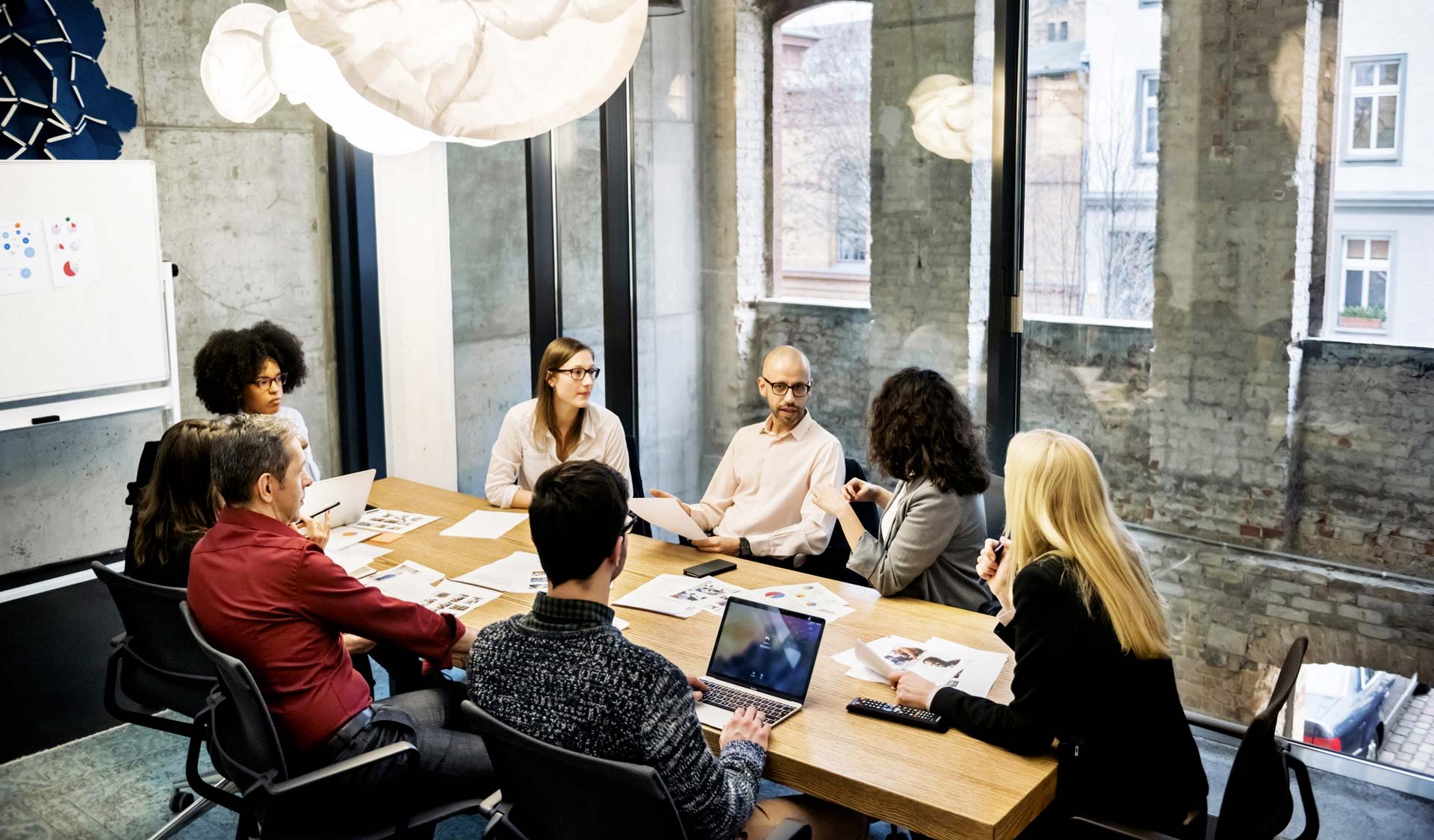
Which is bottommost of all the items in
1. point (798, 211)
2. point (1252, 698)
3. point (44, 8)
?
point (1252, 698)

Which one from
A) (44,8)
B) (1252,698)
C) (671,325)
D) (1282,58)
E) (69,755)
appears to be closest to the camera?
(1282,58)

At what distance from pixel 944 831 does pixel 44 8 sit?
4.76m

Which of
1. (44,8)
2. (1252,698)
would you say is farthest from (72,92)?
(1252,698)

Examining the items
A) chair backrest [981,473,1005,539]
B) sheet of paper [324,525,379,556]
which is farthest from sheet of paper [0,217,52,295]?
chair backrest [981,473,1005,539]

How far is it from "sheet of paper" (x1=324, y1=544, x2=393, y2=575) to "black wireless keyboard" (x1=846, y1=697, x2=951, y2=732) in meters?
1.84

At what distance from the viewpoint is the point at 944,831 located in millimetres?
2201

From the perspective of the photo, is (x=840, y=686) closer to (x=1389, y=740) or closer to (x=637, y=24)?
(x=637, y=24)

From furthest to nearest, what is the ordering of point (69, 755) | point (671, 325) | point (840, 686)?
point (671, 325), point (69, 755), point (840, 686)

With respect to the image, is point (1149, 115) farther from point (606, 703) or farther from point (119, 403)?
point (119, 403)

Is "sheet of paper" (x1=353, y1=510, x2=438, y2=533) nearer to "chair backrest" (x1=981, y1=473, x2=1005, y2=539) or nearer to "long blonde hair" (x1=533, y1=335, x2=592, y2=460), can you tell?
"long blonde hair" (x1=533, y1=335, x2=592, y2=460)

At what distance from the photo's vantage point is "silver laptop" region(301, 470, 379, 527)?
13.3ft

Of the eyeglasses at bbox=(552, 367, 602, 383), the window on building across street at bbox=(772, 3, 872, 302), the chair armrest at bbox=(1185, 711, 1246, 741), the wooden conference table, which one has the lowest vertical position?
the chair armrest at bbox=(1185, 711, 1246, 741)

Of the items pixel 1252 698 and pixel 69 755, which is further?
pixel 69 755

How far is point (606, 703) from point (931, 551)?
1.55 meters
